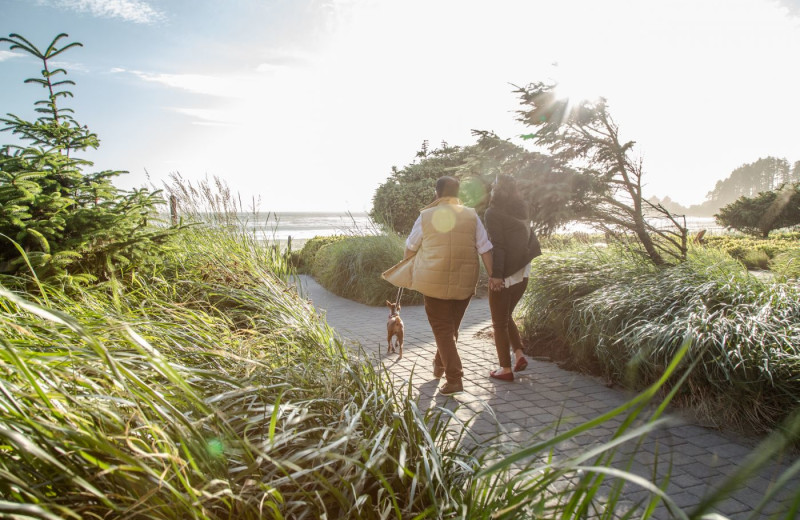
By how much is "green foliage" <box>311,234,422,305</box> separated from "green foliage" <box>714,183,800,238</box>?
1347 centimetres

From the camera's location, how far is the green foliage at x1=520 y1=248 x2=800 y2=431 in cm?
358

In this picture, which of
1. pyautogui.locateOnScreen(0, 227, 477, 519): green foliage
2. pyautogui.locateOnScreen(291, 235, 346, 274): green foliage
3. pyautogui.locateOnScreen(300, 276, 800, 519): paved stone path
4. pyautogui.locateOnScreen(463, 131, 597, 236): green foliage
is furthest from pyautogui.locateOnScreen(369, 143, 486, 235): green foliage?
pyautogui.locateOnScreen(0, 227, 477, 519): green foliage

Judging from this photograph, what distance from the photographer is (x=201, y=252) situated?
195 inches

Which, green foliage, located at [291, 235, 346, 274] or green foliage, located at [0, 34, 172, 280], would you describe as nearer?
green foliage, located at [0, 34, 172, 280]

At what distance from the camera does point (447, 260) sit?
4.51 m

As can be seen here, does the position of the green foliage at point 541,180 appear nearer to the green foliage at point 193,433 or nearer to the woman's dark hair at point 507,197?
the woman's dark hair at point 507,197

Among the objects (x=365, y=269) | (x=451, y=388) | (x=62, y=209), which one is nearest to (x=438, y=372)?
(x=451, y=388)

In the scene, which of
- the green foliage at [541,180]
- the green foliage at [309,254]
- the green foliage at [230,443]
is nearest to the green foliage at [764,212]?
the green foliage at [541,180]

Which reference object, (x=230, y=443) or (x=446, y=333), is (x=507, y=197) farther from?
(x=230, y=443)

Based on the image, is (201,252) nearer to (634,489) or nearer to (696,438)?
(634,489)

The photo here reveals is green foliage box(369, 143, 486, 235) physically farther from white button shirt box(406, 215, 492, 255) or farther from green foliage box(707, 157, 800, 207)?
green foliage box(707, 157, 800, 207)

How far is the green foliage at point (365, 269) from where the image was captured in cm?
1041

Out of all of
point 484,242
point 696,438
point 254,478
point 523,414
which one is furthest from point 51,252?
point 696,438

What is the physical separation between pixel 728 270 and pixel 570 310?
162cm
